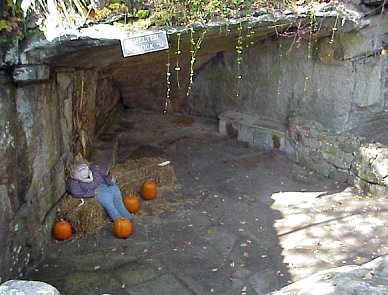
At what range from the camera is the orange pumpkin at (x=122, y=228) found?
17.3 ft

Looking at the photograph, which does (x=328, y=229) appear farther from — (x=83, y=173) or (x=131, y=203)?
(x=83, y=173)

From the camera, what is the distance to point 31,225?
185 inches

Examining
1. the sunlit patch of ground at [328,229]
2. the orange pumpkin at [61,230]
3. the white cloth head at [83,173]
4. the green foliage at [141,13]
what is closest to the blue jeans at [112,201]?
the white cloth head at [83,173]

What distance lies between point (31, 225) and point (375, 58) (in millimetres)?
Result: 4552

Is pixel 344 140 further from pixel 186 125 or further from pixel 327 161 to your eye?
pixel 186 125

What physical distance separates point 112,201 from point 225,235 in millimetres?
1270

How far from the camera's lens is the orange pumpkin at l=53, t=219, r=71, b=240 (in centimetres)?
520

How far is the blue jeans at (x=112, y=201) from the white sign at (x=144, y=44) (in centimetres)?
203

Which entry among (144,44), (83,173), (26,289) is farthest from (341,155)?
(26,289)

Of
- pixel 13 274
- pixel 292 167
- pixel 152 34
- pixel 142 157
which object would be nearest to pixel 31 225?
pixel 13 274

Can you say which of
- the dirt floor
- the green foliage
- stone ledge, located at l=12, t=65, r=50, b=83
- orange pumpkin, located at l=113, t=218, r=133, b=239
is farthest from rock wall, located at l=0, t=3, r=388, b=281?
orange pumpkin, located at l=113, t=218, r=133, b=239

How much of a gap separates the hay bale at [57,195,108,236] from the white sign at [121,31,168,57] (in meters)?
1.99

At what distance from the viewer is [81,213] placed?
5398 mm

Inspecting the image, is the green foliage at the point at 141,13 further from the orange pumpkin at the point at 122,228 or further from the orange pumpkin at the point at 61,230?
the orange pumpkin at the point at 61,230
